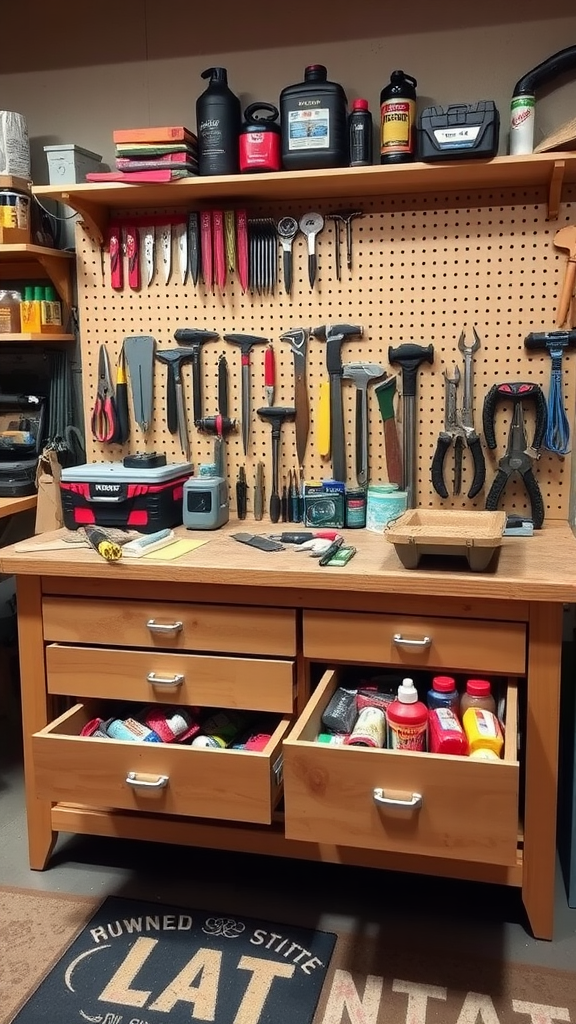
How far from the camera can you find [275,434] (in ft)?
7.34

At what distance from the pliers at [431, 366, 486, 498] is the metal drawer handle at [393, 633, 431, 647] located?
55 centimetres

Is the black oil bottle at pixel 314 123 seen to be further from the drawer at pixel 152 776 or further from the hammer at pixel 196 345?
the drawer at pixel 152 776

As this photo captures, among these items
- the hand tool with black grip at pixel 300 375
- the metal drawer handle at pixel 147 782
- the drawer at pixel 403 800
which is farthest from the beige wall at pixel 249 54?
the metal drawer handle at pixel 147 782

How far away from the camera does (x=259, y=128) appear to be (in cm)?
200

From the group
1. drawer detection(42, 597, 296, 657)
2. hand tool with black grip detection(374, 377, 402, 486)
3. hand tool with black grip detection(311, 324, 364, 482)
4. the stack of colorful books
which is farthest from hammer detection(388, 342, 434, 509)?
the stack of colorful books

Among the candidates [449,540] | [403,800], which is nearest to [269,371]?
[449,540]

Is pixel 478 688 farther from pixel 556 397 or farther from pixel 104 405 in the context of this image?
pixel 104 405

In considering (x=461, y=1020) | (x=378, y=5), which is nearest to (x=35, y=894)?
(x=461, y=1020)

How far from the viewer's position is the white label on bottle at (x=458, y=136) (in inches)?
72.2

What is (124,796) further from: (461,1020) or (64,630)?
(461,1020)

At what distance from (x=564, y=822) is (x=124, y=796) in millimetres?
1012

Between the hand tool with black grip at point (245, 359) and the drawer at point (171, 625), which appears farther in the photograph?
the hand tool with black grip at point (245, 359)

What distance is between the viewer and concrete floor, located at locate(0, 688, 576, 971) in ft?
5.59

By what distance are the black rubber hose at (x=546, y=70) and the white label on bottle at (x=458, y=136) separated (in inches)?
8.7
